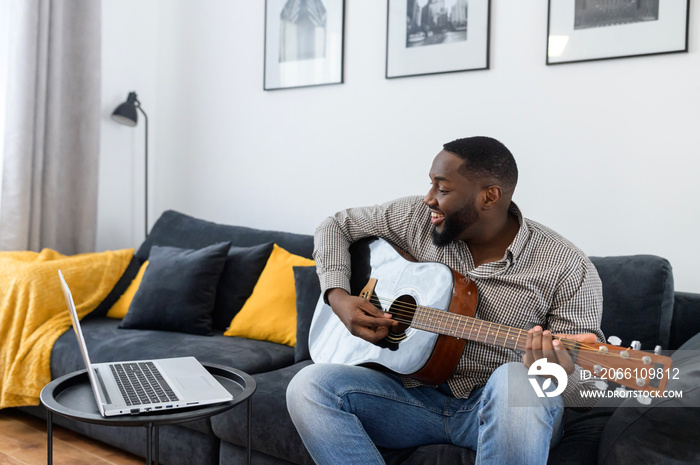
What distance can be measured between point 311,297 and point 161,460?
717 millimetres

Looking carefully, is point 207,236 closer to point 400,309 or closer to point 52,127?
point 52,127

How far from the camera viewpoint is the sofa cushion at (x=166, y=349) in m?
2.07

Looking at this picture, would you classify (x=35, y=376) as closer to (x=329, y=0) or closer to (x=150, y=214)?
(x=150, y=214)

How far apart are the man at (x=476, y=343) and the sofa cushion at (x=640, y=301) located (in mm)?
353

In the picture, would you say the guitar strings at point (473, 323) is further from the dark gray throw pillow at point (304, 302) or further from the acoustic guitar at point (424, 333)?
the dark gray throw pillow at point (304, 302)

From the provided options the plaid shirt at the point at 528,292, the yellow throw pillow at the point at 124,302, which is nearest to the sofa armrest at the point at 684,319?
the plaid shirt at the point at 528,292

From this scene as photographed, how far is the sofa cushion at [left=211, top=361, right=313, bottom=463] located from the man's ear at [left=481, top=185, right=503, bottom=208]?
2.49 ft

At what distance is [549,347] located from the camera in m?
1.25

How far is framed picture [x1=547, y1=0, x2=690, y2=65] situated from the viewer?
205cm

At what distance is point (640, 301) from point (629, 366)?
2.19 feet

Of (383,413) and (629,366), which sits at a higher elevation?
(629,366)

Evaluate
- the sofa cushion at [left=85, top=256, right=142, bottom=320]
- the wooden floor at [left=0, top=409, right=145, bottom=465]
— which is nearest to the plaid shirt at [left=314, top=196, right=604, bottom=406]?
the wooden floor at [left=0, top=409, right=145, bottom=465]

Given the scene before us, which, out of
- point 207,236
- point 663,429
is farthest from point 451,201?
point 207,236

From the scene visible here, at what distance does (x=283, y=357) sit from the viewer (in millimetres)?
2170
